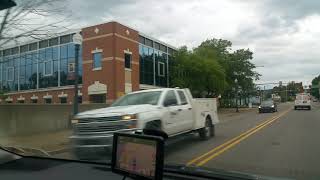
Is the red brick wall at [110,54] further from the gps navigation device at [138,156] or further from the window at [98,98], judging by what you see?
the gps navigation device at [138,156]

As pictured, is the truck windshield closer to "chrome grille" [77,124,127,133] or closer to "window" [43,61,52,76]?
"chrome grille" [77,124,127,133]

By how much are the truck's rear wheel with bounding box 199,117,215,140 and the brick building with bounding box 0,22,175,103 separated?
23382mm

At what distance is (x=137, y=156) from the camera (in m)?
2.52

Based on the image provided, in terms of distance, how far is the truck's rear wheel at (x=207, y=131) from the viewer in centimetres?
1763

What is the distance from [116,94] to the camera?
1736 inches

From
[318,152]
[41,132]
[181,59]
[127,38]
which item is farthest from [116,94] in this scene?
[318,152]

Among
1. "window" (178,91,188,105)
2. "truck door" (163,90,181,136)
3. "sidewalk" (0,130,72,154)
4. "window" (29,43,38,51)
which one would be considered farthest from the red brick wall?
"truck door" (163,90,181,136)

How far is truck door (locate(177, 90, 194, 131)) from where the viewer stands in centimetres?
1533

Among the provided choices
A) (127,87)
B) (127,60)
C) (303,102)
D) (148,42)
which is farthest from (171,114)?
(303,102)

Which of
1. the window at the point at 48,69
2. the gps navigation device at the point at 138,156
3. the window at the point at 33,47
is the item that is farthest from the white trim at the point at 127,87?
the gps navigation device at the point at 138,156

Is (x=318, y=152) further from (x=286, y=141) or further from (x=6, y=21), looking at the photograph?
(x=6, y=21)

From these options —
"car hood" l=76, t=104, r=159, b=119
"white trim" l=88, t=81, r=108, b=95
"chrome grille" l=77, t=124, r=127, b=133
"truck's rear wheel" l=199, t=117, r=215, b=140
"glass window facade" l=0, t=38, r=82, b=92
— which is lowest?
"truck's rear wheel" l=199, t=117, r=215, b=140

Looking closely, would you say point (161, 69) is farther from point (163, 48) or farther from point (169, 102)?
point (169, 102)

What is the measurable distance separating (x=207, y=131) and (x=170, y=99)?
3.95 meters
